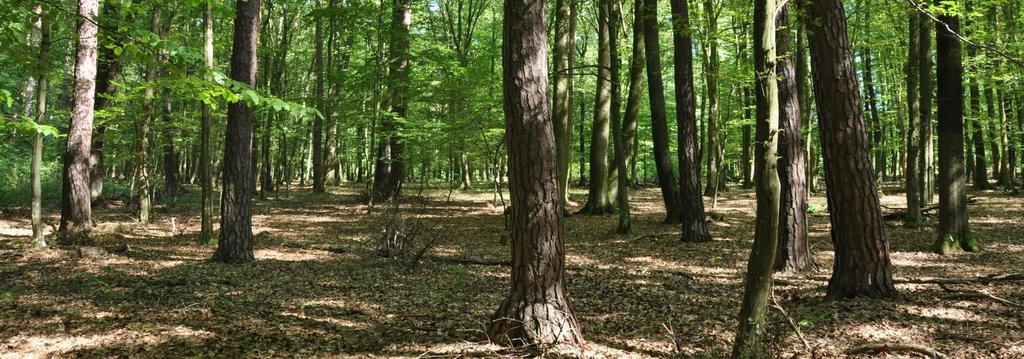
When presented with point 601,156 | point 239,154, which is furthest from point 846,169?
point 601,156

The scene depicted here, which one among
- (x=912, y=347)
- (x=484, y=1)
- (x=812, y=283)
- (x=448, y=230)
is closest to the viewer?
(x=912, y=347)

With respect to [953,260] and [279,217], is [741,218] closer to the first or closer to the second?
[953,260]

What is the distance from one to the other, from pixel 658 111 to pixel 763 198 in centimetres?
877

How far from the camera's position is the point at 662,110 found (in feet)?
39.8

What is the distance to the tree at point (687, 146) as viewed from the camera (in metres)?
11.0

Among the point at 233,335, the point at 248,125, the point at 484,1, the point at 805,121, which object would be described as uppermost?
the point at 484,1

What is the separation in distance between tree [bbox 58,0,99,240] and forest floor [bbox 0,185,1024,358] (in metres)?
0.59

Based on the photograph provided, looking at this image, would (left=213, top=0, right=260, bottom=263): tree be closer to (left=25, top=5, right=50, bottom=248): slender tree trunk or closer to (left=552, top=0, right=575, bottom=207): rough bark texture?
(left=25, top=5, right=50, bottom=248): slender tree trunk

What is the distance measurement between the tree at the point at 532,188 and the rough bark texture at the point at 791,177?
4066mm

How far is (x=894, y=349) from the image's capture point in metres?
4.19

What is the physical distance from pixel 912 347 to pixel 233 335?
5499 millimetres

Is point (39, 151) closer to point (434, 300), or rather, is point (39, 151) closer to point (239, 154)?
point (239, 154)

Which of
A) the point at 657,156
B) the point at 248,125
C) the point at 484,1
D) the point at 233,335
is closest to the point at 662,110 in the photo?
the point at 657,156

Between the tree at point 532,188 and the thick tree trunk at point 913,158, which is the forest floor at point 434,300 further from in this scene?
the thick tree trunk at point 913,158
